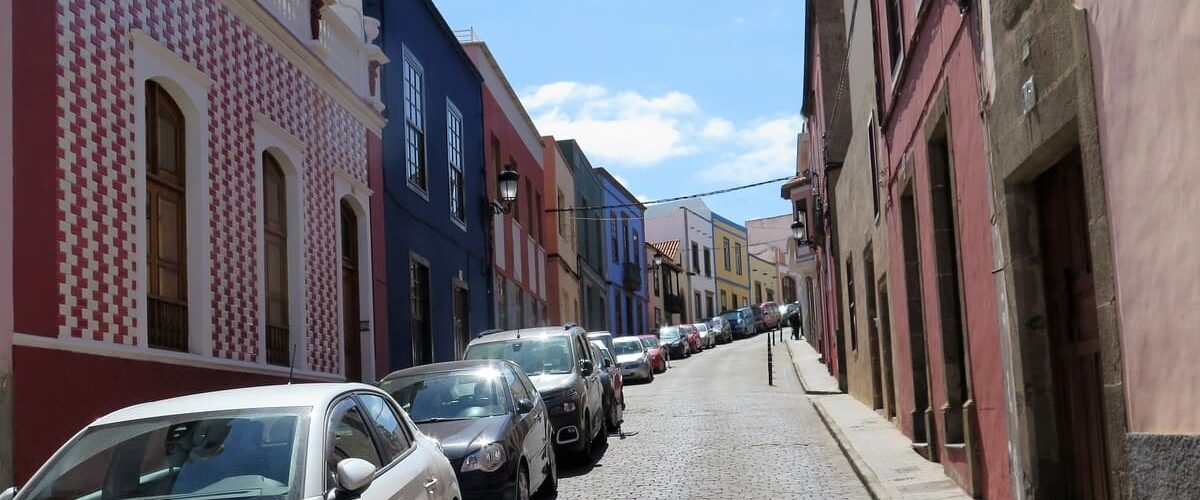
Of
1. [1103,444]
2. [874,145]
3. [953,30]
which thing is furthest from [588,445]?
[1103,444]

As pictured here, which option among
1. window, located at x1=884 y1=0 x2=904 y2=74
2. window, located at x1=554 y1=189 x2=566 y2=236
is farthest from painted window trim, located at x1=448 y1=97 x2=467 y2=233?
window, located at x1=554 y1=189 x2=566 y2=236

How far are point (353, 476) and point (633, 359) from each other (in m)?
25.1

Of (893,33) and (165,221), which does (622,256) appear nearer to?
(893,33)

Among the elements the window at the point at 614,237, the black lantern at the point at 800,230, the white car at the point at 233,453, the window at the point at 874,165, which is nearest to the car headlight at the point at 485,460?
the white car at the point at 233,453

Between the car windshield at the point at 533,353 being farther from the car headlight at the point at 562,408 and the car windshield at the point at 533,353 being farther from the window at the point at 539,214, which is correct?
the window at the point at 539,214

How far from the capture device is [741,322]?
62812 mm

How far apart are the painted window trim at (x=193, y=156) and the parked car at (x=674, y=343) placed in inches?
1323

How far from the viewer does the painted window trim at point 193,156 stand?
10.1m

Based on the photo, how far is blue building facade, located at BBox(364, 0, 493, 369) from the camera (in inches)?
703

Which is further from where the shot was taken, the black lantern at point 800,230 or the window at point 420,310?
the black lantern at point 800,230

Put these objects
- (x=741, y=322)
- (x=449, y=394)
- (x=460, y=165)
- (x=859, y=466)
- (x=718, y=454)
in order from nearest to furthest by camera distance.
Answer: (x=449, y=394) < (x=859, y=466) < (x=718, y=454) < (x=460, y=165) < (x=741, y=322)

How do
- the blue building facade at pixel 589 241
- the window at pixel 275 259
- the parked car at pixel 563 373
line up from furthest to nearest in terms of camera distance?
the blue building facade at pixel 589 241, the parked car at pixel 563 373, the window at pixel 275 259

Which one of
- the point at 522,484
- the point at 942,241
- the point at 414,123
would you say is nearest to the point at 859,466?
the point at 942,241

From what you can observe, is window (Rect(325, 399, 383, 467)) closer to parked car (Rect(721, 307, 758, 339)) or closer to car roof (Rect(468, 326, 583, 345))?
car roof (Rect(468, 326, 583, 345))
